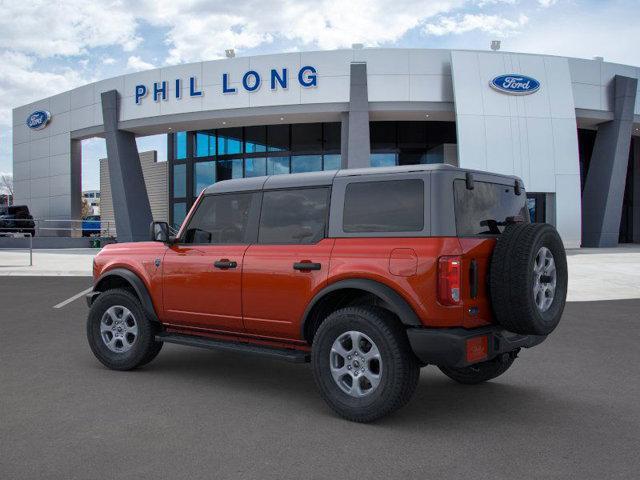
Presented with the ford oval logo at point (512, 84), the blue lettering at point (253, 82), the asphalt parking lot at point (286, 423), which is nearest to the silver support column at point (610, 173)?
the ford oval logo at point (512, 84)

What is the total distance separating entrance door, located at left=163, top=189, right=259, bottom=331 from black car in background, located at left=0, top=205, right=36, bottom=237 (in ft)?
93.8

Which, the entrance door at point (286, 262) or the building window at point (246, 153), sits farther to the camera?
the building window at point (246, 153)

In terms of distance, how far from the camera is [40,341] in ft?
23.2

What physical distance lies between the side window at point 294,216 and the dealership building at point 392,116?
20.6 metres

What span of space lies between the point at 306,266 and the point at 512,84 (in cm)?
2350

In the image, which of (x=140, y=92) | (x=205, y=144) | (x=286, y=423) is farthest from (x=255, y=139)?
(x=286, y=423)

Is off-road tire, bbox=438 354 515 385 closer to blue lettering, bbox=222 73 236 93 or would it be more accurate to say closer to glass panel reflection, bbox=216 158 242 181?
blue lettering, bbox=222 73 236 93

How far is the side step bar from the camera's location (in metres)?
4.60

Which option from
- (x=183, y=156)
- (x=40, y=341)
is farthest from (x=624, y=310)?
(x=183, y=156)

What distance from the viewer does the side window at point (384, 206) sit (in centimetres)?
420

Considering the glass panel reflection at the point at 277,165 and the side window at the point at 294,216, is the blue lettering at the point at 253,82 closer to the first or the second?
the glass panel reflection at the point at 277,165

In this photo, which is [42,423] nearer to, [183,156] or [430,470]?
[430,470]

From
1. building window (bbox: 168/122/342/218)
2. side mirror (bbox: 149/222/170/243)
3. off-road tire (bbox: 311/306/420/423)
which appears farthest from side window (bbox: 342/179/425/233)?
building window (bbox: 168/122/342/218)

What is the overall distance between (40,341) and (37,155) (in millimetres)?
32035
